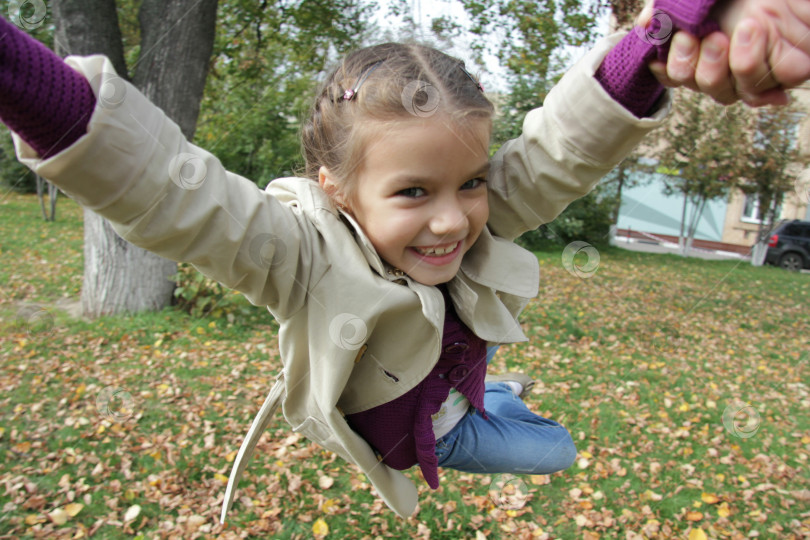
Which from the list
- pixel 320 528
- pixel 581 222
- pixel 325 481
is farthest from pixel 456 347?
pixel 581 222

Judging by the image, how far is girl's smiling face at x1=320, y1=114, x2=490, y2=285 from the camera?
1469 millimetres

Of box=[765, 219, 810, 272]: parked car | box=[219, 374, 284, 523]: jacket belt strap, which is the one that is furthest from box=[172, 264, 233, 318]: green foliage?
box=[765, 219, 810, 272]: parked car

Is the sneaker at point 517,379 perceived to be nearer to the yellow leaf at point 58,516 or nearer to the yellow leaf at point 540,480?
the yellow leaf at point 540,480

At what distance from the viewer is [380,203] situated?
1.55 meters

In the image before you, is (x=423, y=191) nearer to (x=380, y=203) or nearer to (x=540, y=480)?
(x=380, y=203)

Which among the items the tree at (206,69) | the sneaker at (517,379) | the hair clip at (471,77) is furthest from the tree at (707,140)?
the hair clip at (471,77)

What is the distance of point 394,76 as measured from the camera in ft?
5.21

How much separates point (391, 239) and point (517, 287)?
504 millimetres

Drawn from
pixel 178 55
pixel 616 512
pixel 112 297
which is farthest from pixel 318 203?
pixel 112 297

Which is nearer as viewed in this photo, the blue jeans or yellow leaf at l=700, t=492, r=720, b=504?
the blue jeans

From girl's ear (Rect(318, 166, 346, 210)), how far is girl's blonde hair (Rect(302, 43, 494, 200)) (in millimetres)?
18

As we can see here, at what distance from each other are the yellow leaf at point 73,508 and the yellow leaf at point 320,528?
1472mm

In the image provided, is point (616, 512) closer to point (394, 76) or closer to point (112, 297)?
point (394, 76)

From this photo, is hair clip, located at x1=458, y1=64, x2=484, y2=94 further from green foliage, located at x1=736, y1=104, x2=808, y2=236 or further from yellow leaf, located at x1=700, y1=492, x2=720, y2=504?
green foliage, located at x1=736, y1=104, x2=808, y2=236
